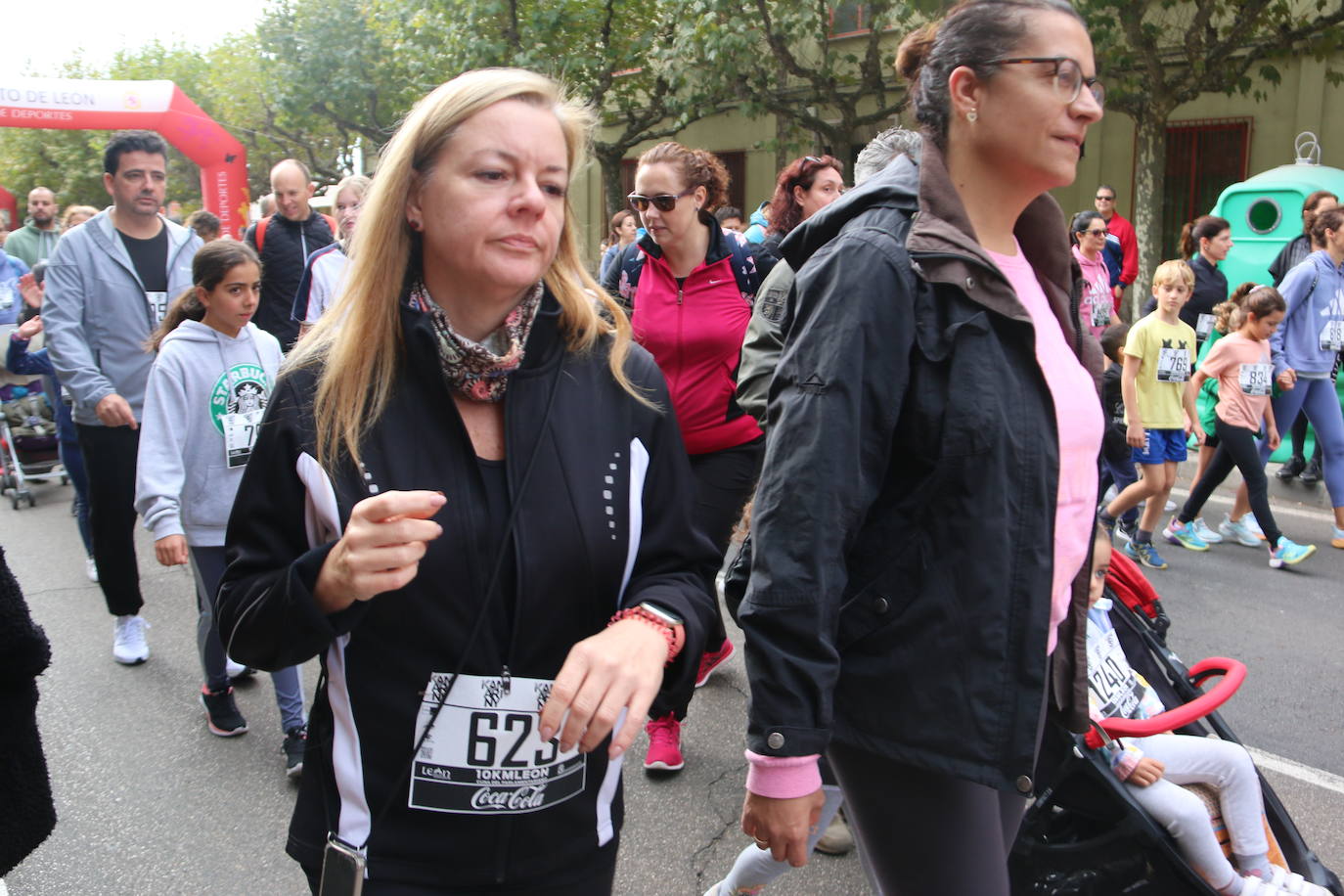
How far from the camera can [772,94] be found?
16219 millimetres

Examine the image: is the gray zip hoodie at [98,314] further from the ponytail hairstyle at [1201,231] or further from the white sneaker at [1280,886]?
the ponytail hairstyle at [1201,231]

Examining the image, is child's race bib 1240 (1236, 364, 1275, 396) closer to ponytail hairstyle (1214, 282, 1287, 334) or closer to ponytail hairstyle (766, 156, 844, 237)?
ponytail hairstyle (1214, 282, 1287, 334)

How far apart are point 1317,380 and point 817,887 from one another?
558 cm

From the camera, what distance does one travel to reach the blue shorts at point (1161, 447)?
6.39m

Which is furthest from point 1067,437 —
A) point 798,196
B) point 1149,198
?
point 1149,198

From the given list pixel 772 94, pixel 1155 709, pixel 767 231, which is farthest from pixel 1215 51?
pixel 1155 709

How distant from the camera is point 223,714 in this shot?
426cm

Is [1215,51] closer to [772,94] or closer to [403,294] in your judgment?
[772,94]

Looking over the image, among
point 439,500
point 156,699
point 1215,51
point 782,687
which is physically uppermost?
point 1215,51

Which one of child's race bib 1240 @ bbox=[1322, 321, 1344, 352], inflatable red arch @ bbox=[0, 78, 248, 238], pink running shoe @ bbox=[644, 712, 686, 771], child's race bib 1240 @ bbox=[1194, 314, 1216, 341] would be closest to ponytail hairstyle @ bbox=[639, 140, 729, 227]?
pink running shoe @ bbox=[644, 712, 686, 771]

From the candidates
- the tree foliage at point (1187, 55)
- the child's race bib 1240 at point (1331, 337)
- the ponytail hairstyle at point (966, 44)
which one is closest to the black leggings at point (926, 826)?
the ponytail hairstyle at point (966, 44)

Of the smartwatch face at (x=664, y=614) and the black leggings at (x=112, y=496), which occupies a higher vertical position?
the smartwatch face at (x=664, y=614)

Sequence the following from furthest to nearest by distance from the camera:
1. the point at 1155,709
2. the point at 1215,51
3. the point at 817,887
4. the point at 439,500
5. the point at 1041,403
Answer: the point at 1215,51 < the point at 817,887 < the point at 1155,709 < the point at 1041,403 < the point at 439,500

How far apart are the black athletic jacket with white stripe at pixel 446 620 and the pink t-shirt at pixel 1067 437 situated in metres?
0.65
